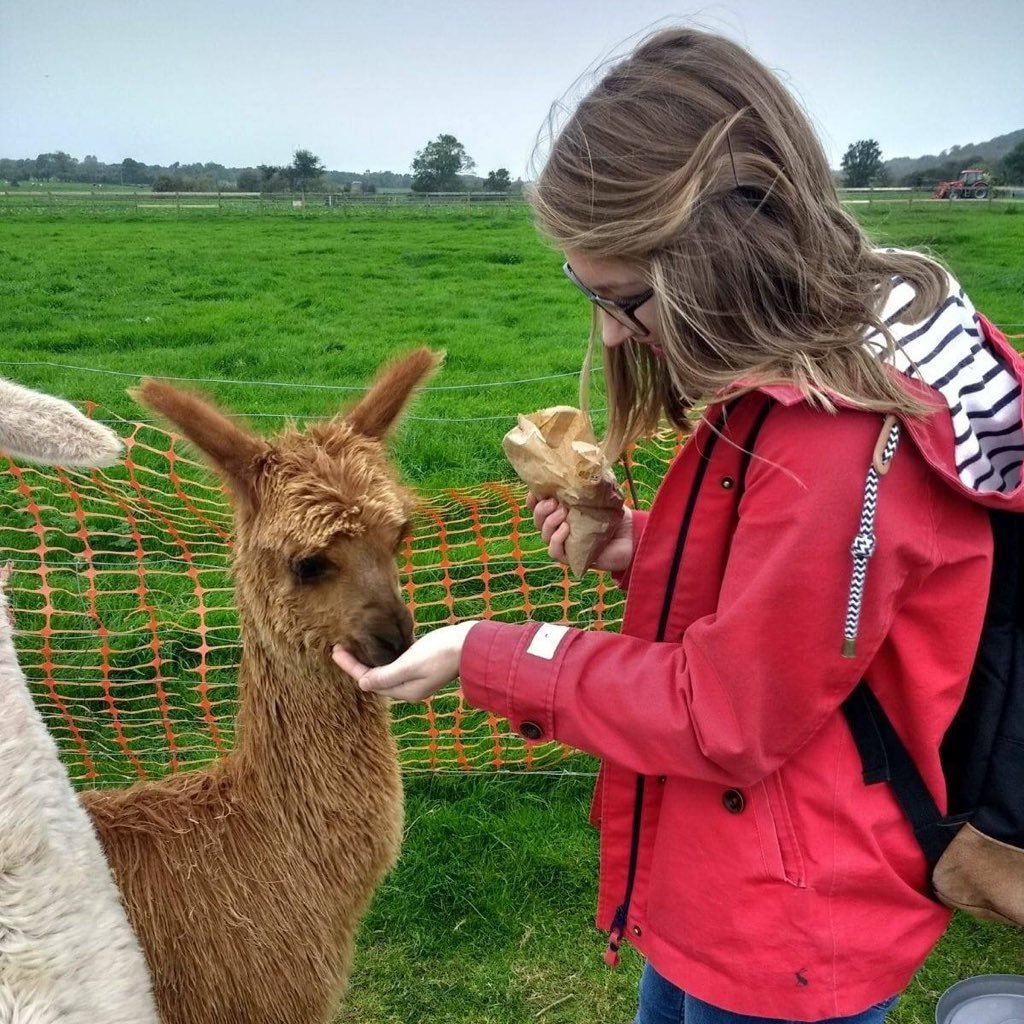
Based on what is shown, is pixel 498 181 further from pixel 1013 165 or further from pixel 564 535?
pixel 564 535

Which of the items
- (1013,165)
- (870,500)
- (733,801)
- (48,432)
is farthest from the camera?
(1013,165)

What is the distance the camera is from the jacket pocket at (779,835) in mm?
1254

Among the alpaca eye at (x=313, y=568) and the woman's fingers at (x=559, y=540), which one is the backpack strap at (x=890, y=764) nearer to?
the woman's fingers at (x=559, y=540)

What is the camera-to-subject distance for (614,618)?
12.6 ft

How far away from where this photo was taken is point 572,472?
166 cm

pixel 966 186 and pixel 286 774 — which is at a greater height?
pixel 966 186

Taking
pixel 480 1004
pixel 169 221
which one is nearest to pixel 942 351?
pixel 480 1004

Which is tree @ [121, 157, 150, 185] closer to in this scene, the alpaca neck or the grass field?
the grass field

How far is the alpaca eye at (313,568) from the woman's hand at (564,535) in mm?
457

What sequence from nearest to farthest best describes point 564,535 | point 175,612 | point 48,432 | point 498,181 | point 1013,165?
point 48,432 < point 564,535 < point 175,612 < point 1013,165 < point 498,181

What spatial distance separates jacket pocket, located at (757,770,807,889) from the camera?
125 cm

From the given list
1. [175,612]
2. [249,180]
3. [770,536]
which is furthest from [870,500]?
[249,180]

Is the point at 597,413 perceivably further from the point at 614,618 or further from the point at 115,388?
the point at 115,388

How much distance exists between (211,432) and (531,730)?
1.00 meters
